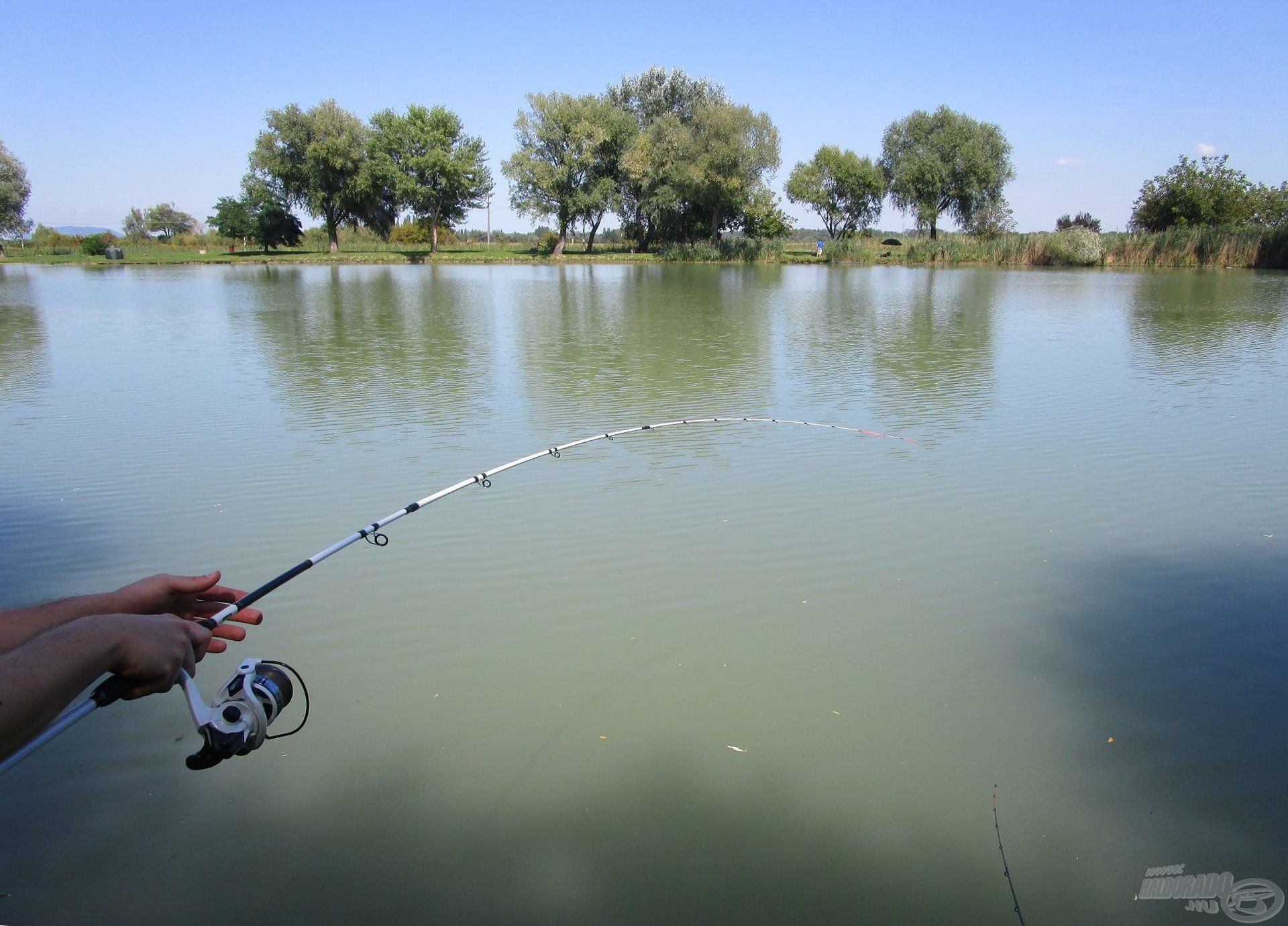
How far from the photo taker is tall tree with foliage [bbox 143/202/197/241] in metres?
98.4

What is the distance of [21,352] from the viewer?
542 inches

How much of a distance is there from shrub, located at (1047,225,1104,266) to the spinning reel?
49489mm

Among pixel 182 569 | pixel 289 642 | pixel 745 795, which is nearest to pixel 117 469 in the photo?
pixel 182 569

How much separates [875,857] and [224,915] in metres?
2.10

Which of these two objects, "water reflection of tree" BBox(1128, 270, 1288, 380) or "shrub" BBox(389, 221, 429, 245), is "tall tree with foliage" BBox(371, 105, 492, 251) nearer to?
"shrub" BBox(389, 221, 429, 245)

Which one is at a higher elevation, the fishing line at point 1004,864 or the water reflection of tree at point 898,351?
the water reflection of tree at point 898,351

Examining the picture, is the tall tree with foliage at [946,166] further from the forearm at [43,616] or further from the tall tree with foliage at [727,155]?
the forearm at [43,616]

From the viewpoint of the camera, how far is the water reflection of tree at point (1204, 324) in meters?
12.9

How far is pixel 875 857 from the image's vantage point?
2797 millimetres

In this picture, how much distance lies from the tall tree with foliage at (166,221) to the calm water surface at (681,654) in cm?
10470

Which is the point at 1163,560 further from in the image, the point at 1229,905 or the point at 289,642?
the point at 289,642

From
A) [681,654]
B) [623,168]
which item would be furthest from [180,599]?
[623,168]

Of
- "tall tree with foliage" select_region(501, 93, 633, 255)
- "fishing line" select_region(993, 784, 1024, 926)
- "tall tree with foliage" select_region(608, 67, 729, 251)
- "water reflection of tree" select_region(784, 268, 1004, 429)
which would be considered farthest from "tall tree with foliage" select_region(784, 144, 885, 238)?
"fishing line" select_region(993, 784, 1024, 926)

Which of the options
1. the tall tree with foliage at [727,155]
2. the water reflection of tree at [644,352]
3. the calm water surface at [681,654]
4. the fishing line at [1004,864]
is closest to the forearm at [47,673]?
the calm water surface at [681,654]
